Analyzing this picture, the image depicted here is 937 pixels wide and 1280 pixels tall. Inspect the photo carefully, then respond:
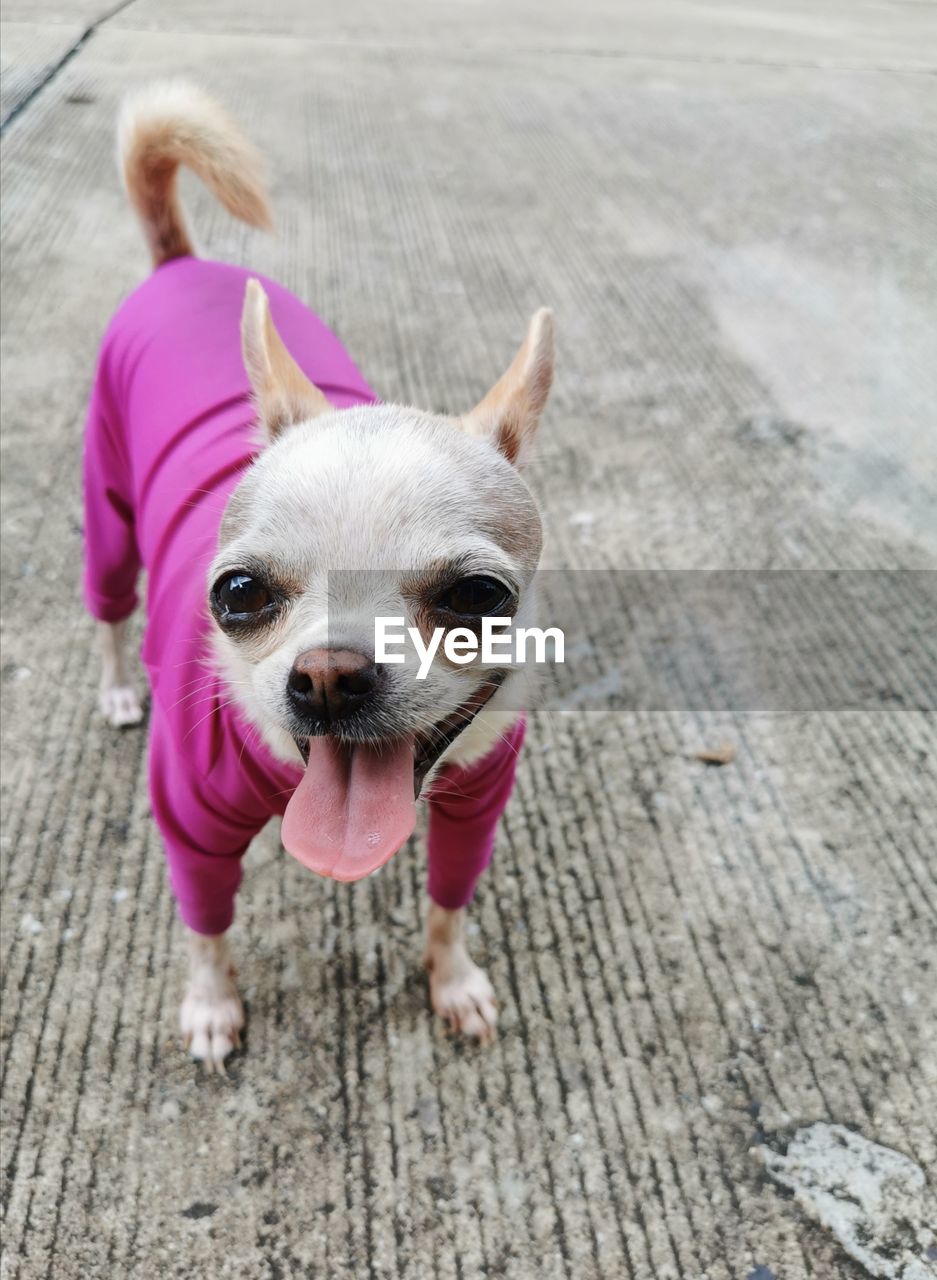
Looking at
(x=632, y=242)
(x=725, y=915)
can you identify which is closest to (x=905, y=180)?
(x=632, y=242)

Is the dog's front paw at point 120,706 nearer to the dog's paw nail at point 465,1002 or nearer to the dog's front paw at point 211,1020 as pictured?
the dog's front paw at point 211,1020

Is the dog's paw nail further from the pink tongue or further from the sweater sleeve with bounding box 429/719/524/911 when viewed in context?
the pink tongue

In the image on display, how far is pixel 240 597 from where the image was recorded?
4.16 feet

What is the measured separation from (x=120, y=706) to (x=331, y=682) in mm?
1262

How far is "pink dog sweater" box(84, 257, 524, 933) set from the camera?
1407mm

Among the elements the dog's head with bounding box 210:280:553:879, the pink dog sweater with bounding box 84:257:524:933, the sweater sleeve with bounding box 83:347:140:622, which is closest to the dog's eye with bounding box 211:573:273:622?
the dog's head with bounding box 210:280:553:879

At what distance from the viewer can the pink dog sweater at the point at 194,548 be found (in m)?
1.41

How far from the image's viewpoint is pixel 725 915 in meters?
1.91

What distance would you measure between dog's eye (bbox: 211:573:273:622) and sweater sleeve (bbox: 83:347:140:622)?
33.9 inches

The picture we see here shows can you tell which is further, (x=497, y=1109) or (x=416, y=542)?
(x=497, y=1109)

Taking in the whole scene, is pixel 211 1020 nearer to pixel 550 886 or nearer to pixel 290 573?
pixel 550 886

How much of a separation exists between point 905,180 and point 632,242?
78.5 inches

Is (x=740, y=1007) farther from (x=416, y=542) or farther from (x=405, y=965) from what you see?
(x=416, y=542)

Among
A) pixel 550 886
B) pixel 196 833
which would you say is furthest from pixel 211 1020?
pixel 550 886
